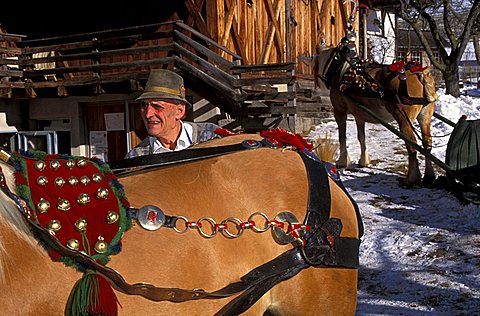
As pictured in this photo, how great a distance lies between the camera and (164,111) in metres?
3.16

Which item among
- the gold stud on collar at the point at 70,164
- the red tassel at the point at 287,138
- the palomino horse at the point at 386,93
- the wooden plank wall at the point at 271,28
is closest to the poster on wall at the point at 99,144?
the wooden plank wall at the point at 271,28

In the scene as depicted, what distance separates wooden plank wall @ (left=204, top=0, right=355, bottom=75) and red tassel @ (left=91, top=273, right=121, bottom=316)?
31.3ft

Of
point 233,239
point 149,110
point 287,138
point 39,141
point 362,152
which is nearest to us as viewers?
point 233,239

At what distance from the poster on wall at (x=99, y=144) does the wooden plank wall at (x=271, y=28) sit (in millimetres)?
3633

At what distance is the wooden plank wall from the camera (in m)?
12.5

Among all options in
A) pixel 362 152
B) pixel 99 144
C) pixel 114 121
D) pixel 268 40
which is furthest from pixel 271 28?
pixel 362 152

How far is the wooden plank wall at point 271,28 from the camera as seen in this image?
12.5 meters

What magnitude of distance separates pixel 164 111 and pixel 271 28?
11078 mm

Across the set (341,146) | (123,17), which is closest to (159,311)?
(341,146)

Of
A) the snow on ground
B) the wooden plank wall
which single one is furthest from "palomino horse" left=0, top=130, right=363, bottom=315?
the wooden plank wall

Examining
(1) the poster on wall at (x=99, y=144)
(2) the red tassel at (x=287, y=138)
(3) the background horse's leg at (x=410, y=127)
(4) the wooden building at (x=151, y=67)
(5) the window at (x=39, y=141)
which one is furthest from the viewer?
(1) the poster on wall at (x=99, y=144)

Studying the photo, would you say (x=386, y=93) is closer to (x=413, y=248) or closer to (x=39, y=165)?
(x=413, y=248)

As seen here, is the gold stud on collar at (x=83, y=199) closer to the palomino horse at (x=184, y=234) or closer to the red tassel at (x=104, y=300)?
the palomino horse at (x=184, y=234)

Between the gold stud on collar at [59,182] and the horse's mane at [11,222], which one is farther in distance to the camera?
the gold stud on collar at [59,182]
